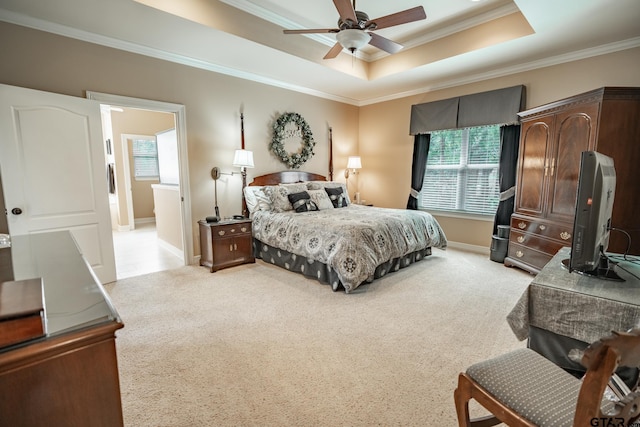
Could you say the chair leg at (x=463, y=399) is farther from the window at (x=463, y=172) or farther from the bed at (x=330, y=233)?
the window at (x=463, y=172)

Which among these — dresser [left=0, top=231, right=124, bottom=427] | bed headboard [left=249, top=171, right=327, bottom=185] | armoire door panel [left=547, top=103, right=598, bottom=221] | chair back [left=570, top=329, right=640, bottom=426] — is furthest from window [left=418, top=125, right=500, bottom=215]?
dresser [left=0, top=231, right=124, bottom=427]

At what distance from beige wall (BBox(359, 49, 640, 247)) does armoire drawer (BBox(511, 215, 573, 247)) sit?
2.75 feet

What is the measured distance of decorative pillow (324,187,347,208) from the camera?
5.00 m

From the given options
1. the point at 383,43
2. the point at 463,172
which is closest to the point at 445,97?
the point at 463,172

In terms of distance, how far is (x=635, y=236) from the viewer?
119 inches

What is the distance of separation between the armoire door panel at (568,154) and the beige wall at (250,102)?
100 cm

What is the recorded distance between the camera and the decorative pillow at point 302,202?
174 inches

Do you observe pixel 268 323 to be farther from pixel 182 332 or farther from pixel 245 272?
pixel 245 272

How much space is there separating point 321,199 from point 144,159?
17.4 ft

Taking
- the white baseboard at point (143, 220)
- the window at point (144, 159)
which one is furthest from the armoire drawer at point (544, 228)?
the white baseboard at point (143, 220)

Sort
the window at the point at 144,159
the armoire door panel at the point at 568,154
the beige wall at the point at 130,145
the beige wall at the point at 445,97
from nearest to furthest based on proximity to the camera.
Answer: the armoire door panel at the point at 568,154 → the beige wall at the point at 445,97 → the beige wall at the point at 130,145 → the window at the point at 144,159

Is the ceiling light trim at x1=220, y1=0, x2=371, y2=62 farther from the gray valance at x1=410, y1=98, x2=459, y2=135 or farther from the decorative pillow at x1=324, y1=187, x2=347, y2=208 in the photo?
the decorative pillow at x1=324, y1=187, x2=347, y2=208

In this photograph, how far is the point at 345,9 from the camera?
2453 millimetres

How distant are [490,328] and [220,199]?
376 cm
